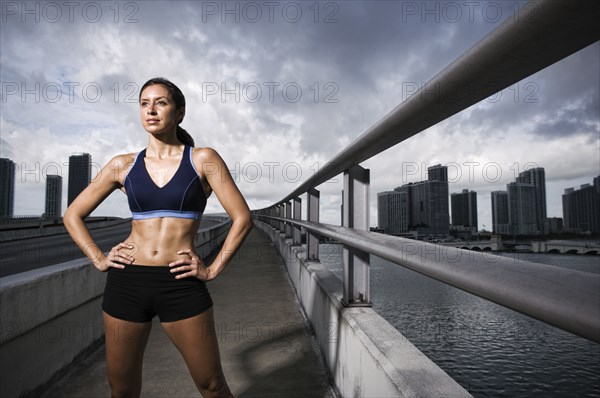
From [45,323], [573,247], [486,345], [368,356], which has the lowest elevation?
[486,345]

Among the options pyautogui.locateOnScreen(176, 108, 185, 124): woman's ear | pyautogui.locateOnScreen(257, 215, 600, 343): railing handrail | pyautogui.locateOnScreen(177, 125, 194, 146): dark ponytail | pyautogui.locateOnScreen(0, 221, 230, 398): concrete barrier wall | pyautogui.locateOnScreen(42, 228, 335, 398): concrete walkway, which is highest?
pyautogui.locateOnScreen(176, 108, 185, 124): woman's ear

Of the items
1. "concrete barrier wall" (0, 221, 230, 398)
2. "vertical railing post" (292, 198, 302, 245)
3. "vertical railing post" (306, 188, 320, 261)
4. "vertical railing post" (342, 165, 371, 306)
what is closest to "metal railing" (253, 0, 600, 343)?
"vertical railing post" (342, 165, 371, 306)

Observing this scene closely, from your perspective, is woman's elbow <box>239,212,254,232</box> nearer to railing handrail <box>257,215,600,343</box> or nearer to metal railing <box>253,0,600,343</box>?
metal railing <box>253,0,600,343</box>

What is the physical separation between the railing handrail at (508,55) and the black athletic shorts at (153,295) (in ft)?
4.54

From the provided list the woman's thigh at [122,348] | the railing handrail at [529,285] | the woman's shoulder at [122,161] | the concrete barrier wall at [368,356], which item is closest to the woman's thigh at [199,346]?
the woman's thigh at [122,348]

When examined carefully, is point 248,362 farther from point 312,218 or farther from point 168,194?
point 312,218

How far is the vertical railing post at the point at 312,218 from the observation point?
16.2ft

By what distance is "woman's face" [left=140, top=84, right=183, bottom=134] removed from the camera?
2129mm

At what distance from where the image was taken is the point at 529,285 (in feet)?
2.49

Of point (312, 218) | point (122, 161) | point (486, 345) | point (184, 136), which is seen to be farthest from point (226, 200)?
point (486, 345)

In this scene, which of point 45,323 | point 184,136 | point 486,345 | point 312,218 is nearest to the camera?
point 184,136

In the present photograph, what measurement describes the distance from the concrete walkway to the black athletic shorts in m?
1.18

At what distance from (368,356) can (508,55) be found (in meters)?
1.55

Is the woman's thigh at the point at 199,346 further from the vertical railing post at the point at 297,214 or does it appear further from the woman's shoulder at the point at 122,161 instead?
the vertical railing post at the point at 297,214
